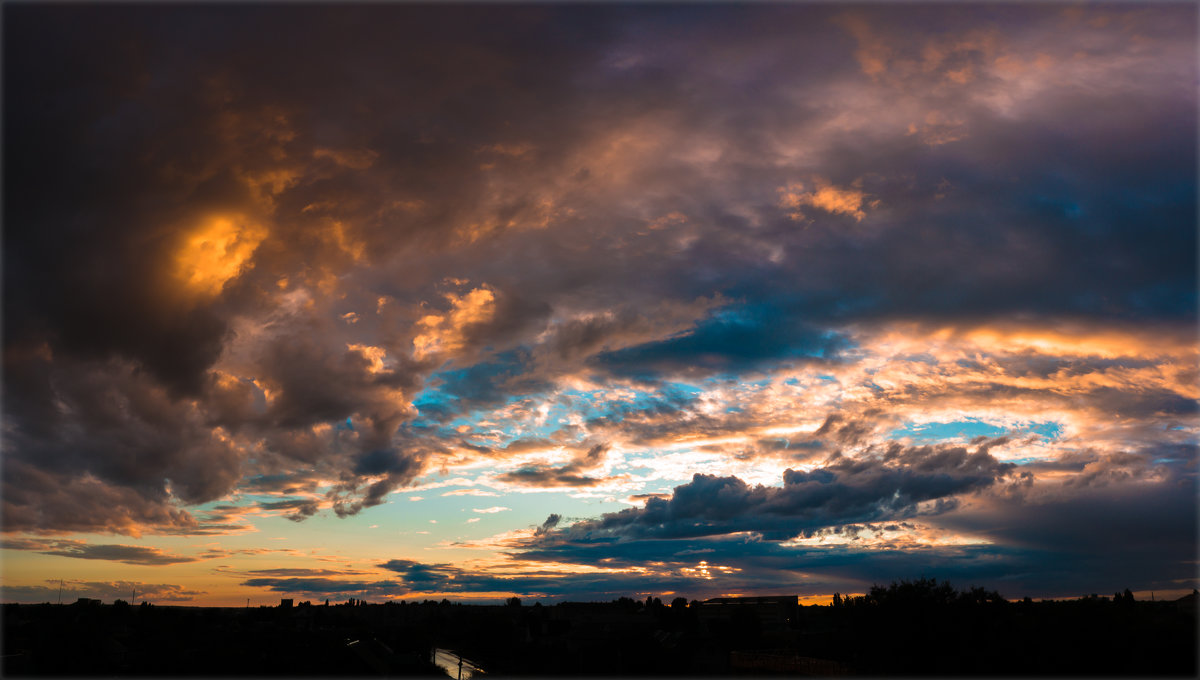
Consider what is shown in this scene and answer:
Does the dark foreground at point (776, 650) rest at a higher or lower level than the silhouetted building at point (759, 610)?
higher

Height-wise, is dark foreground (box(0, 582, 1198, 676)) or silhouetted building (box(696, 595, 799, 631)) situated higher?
dark foreground (box(0, 582, 1198, 676))

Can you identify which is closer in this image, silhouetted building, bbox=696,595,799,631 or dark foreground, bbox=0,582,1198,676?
dark foreground, bbox=0,582,1198,676

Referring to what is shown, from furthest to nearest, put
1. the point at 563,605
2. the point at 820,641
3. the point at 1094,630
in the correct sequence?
the point at 563,605 → the point at 820,641 → the point at 1094,630

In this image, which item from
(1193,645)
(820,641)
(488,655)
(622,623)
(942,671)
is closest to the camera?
(1193,645)

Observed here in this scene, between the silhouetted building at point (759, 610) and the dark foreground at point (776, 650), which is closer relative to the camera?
the dark foreground at point (776, 650)

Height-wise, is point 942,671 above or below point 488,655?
above

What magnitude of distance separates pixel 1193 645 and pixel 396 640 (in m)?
96.1

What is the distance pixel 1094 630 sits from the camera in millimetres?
31469

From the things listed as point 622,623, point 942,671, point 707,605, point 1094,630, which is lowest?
point 707,605

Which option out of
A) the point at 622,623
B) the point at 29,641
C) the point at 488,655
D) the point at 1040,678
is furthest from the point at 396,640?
the point at 1040,678

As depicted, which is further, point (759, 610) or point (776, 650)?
point (759, 610)

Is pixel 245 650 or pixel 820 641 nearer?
pixel 245 650

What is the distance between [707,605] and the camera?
147 meters

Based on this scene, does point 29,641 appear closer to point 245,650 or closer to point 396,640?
point 245,650
